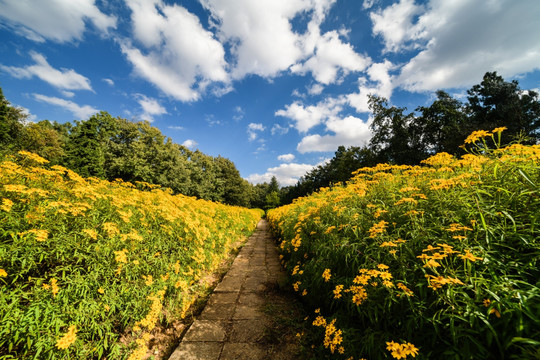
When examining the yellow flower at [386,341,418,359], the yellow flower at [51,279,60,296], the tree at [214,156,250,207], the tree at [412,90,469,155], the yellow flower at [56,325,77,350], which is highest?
the tree at [412,90,469,155]

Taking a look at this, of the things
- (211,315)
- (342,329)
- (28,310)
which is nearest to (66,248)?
(28,310)

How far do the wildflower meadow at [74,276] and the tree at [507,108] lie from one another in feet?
81.6

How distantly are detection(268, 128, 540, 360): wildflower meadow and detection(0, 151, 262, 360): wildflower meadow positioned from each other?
173cm

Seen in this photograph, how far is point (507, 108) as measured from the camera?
17938 mm

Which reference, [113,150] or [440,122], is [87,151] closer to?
[113,150]

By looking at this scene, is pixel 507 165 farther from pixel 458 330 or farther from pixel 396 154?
pixel 396 154

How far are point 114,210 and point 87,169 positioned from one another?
21736 millimetres

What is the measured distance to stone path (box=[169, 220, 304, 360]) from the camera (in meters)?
1.79

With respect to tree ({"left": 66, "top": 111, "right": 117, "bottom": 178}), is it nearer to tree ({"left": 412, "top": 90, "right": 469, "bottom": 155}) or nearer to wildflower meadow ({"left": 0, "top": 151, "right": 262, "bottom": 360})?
wildflower meadow ({"left": 0, "top": 151, "right": 262, "bottom": 360})

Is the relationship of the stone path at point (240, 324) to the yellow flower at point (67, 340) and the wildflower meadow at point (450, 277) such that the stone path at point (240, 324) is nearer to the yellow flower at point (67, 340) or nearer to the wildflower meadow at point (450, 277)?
the wildflower meadow at point (450, 277)

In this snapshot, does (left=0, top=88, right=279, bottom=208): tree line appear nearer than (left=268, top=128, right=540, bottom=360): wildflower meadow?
No

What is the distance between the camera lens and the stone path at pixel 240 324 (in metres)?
1.79

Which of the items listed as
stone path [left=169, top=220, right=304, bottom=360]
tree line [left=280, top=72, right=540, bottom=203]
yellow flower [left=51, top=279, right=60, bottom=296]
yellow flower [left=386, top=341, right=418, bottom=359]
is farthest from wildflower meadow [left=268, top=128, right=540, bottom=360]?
tree line [left=280, top=72, right=540, bottom=203]

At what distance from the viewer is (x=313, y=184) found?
43.0 metres
